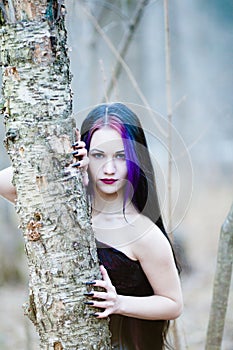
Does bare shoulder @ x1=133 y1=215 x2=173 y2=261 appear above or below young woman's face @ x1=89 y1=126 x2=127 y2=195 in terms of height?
below

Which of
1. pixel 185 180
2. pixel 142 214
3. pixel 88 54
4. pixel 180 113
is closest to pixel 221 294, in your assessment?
pixel 185 180

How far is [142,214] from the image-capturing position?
6.15 ft

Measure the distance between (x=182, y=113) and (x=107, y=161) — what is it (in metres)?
8.31

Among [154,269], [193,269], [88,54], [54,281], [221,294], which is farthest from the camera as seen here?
[193,269]

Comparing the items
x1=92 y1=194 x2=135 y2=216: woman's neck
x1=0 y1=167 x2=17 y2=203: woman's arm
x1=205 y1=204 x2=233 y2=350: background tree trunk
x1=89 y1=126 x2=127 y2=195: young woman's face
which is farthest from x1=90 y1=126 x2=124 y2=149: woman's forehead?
x1=205 y1=204 x2=233 y2=350: background tree trunk

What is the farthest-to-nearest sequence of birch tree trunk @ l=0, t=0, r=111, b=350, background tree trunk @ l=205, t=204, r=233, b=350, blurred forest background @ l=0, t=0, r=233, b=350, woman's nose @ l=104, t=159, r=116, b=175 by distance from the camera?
blurred forest background @ l=0, t=0, r=233, b=350, background tree trunk @ l=205, t=204, r=233, b=350, woman's nose @ l=104, t=159, r=116, b=175, birch tree trunk @ l=0, t=0, r=111, b=350

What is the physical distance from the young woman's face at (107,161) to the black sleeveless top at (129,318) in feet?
0.62

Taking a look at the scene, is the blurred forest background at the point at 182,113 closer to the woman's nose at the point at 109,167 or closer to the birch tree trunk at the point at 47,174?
the woman's nose at the point at 109,167

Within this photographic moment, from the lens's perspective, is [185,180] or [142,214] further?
[185,180]

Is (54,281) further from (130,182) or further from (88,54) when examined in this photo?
(88,54)

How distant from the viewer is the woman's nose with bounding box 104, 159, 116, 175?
5.75 ft

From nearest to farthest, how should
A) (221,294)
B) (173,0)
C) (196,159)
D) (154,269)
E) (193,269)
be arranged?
1. (154,269)
2. (221,294)
3. (193,269)
4. (196,159)
5. (173,0)

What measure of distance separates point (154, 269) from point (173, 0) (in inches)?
330

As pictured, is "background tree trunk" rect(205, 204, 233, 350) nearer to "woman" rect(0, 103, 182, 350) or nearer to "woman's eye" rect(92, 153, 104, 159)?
"woman" rect(0, 103, 182, 350)
